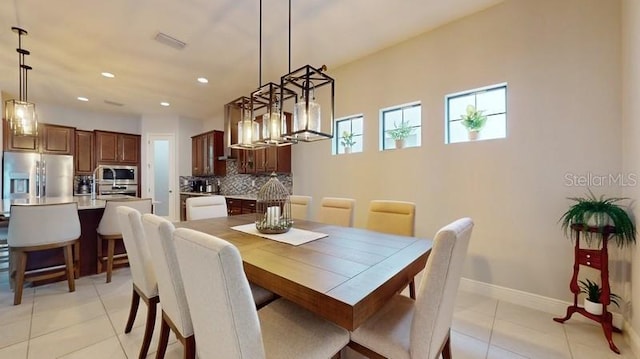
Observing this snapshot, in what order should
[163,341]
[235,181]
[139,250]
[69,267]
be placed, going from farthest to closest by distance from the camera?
[235,181]
[69,267]
[139,250]
[163,341]

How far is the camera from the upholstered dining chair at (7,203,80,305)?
238 cm

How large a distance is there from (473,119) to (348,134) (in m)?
1.66

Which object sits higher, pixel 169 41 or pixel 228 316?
pixel 169 41

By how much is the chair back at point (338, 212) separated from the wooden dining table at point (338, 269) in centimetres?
64

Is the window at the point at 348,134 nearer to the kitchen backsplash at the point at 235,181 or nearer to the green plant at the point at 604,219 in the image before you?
the kitchen backsplash at the point at 235,181

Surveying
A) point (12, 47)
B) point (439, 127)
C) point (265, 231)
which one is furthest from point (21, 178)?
point (439, 127)

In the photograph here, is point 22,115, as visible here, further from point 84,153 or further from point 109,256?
point 84,153

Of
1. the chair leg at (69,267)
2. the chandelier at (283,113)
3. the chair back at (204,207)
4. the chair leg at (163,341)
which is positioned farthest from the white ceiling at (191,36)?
the chair leg at (163,341)

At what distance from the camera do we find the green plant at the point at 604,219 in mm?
1835

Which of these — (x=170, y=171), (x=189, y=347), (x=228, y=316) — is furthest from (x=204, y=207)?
(x=170, y=171)

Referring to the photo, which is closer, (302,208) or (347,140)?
(302,208)

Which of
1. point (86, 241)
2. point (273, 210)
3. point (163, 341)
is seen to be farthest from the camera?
point (86, 241)

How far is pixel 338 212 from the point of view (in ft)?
8.92

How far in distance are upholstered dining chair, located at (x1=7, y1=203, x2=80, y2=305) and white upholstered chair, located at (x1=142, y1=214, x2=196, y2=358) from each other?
2009 mm
